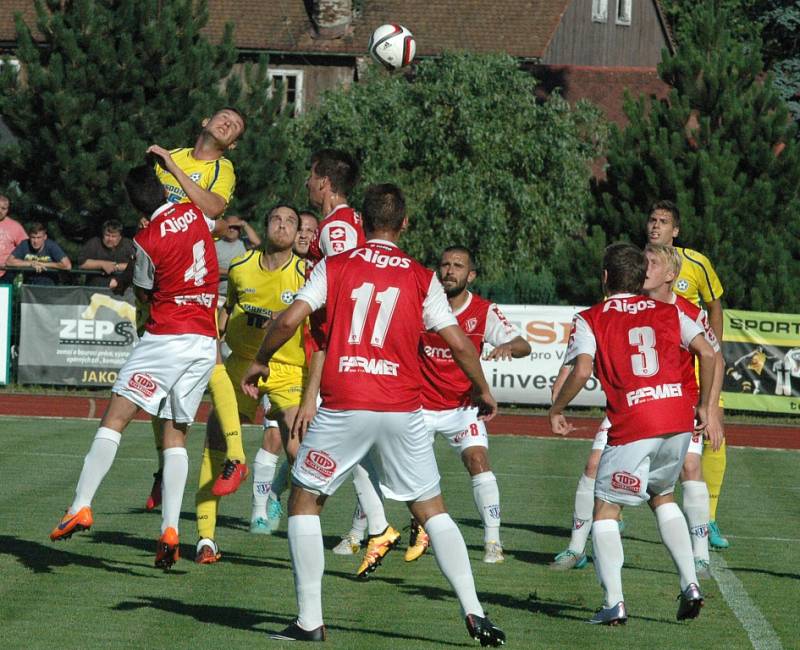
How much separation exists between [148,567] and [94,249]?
14.5 metres

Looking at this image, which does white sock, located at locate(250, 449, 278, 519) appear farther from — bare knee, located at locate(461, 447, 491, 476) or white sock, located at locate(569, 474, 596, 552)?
white sock, located at locate(569, 474, 596, 552)

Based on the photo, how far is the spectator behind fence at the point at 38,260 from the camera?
74.6 ft

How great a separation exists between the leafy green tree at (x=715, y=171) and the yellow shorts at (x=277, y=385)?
14099 mm

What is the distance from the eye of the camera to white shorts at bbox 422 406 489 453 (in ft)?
33.1

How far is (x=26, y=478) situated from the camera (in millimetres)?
13336

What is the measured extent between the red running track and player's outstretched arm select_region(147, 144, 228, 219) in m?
11.7

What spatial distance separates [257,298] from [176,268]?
1.90m

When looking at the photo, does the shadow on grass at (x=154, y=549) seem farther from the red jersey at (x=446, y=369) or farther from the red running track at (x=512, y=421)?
the red running track at (x=512, y=421)

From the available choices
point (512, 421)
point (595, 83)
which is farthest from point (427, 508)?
point (595, 83)

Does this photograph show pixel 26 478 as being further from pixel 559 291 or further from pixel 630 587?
pixel 559 291

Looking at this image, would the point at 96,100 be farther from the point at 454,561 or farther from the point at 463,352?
the point at 454,561

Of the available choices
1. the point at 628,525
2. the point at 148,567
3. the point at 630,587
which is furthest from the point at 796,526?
the point at 148,567

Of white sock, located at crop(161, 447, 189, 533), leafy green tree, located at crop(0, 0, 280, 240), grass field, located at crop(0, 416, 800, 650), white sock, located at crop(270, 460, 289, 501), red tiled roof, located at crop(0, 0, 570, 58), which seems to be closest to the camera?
grass field, located at crop(0, 416, 800, 650)

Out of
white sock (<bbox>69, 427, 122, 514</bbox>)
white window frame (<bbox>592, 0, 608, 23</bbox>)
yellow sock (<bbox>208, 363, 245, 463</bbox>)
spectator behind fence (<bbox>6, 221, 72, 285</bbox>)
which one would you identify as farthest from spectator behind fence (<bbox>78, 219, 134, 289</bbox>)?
white window frame (<bbox>592, 0, 608, 23</bbox>)
